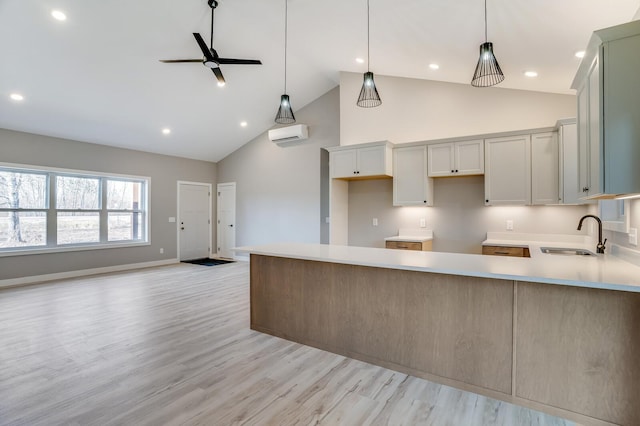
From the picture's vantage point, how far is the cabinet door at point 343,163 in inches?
200

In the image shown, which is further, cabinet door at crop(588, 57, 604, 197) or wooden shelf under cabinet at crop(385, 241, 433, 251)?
wooden shelf under cabinet at crop(385, 241, 433, 251)

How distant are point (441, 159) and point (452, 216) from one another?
2.82 ft

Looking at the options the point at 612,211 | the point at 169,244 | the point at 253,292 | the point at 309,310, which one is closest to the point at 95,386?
the point at 253,292

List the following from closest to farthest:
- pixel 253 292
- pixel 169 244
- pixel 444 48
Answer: pixel 253 292
pixel 444 48
pixel 169 244

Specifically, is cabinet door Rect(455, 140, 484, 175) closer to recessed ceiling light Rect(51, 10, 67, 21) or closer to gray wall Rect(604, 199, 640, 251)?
gray wall Rect(604, 199, 640, 251)

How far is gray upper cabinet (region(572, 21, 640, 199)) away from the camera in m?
1.80

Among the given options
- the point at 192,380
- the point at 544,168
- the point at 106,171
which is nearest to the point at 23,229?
the point at 106,171

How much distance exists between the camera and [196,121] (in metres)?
6.45

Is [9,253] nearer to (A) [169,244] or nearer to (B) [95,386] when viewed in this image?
(A) [169,244]

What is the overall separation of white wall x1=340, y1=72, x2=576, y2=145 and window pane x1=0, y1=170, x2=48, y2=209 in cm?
541

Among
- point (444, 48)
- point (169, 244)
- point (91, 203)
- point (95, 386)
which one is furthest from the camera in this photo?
point (169, 244)

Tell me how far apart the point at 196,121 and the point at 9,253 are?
380 cm

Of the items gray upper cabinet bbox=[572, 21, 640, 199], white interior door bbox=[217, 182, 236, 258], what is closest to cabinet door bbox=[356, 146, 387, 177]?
gray upper cabinet bbox=[572, 21, 640, 199]

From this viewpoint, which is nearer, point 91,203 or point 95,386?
point 95,386
